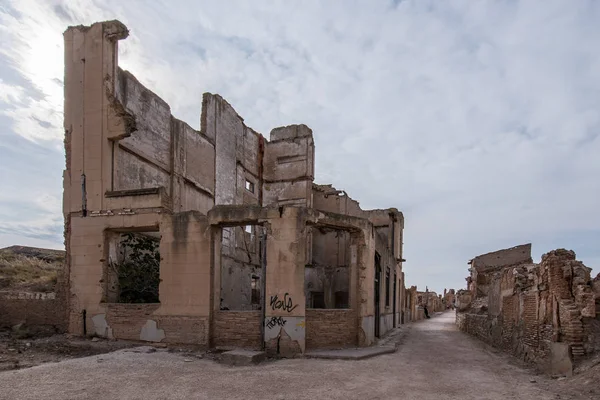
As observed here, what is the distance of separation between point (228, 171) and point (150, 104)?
5.86 meters

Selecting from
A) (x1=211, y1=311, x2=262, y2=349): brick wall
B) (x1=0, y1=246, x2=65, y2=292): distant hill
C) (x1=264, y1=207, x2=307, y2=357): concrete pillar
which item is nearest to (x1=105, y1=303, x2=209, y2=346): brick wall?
(x1=211, y1=311, x2=262, y2=349): brick wall

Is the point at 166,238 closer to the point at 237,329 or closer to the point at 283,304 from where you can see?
the point at 237,329

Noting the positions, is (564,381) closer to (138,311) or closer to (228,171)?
(138,311)

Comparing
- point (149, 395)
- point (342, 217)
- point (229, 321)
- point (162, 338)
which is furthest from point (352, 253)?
point (149, 395)

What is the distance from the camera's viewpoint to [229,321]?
510 inches

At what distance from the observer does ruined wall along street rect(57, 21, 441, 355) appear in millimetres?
12828

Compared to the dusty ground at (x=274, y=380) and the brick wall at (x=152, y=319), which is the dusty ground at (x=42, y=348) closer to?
the brick wall at (x=152, y=319)

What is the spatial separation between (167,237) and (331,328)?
558cm

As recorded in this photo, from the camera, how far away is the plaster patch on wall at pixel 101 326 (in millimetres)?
14023

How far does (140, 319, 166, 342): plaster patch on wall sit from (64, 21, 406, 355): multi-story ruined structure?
0.11 ft

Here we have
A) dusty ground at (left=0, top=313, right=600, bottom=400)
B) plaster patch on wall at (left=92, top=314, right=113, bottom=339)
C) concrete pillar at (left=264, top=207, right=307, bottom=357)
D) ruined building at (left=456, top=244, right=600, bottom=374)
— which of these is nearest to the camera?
dusty ground at (left=0, top=313, right=600, bottom=400)

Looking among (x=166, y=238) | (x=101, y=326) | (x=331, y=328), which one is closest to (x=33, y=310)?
(x=101, y=326)

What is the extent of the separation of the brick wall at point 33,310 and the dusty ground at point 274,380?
4291 mm

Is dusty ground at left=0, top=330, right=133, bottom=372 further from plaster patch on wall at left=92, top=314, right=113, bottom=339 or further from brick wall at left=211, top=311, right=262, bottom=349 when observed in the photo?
brick wall at left=211, top=311, right=262, bottom=349
